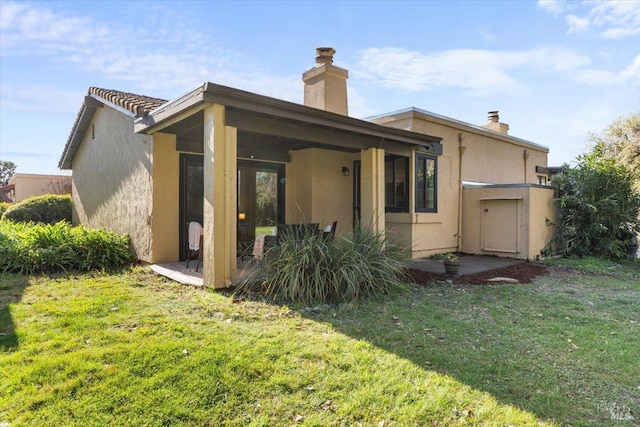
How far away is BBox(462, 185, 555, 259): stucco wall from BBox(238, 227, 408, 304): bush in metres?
5.02

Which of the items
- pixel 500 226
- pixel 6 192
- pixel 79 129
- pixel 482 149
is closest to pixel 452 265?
pixel 500 226

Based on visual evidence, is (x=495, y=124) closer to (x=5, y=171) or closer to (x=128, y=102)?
(x=128, y=102)

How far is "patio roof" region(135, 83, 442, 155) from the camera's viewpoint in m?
5.28

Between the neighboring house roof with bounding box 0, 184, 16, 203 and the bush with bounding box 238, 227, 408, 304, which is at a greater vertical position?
the neighboring house roof with bounding box 0, 184, 16, 203

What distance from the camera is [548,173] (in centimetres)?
1536

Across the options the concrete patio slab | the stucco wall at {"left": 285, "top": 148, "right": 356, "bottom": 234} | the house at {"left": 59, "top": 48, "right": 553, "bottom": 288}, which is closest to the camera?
the house at {"left": 59, "top": 48, "right": 553, "bottom": 288}

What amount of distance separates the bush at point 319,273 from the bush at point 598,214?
6493mm

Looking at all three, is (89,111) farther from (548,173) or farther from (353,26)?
(548,173)

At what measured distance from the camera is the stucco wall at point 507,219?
9266 millimetres

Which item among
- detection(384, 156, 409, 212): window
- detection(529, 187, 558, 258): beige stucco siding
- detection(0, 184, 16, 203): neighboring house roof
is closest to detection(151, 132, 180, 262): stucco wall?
detection(384, 156, 409, 212): window

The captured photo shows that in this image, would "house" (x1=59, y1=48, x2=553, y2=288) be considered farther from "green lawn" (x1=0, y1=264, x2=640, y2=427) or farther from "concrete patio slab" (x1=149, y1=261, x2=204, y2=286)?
"green lawn" (x1=0, y1=264, x2=640, y2=427)

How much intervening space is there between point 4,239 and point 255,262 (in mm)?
5320

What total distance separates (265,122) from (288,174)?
374cm

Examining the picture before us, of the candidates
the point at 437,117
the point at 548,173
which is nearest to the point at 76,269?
the point at 437,117
